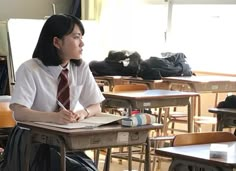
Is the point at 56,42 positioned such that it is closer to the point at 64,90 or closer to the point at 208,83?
the point at 64,90

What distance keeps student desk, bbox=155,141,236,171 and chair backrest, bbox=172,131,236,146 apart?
9cm

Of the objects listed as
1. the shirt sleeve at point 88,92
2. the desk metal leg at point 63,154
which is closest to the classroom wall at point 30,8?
the shirt sleeve at point 88,92

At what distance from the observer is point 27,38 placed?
19.7 feet

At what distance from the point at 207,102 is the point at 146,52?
3.46 ft

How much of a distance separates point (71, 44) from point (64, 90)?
26 centimetres

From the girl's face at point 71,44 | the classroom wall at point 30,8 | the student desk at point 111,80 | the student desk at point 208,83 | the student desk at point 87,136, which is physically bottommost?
the student desk at point 111,80

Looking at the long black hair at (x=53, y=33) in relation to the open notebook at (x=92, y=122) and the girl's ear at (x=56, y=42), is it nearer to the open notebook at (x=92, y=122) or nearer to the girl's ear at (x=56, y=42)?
the girl's ear at (x=56, y=42)

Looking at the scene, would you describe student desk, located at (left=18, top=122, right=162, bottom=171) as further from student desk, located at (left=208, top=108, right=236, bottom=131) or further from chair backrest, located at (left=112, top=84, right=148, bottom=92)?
chair backrest, located at (left=112, top=84, right=148, bottom=92)

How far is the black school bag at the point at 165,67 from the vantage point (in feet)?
19.1

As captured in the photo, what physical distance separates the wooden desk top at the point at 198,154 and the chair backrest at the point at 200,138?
68mm

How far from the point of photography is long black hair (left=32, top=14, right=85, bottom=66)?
10.1 ft

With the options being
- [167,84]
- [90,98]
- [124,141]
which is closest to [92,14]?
[167,84]

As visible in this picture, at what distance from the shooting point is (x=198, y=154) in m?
2.31

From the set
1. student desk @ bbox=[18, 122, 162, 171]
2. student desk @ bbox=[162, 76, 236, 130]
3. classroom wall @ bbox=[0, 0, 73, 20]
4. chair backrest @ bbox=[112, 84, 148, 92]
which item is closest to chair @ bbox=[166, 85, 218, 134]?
student desk @ bbox=[162, 76, 236, 130]
